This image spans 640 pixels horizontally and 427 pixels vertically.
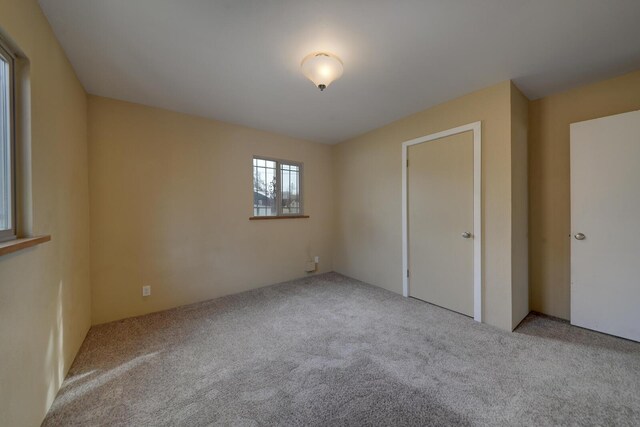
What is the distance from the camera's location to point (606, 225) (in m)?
2.16

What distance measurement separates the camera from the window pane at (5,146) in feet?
3.80

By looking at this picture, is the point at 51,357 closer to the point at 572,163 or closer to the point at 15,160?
the point at 15,160

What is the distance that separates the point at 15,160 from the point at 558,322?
431 cm

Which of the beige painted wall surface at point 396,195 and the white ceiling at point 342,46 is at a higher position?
the white ceiling at point 342,46

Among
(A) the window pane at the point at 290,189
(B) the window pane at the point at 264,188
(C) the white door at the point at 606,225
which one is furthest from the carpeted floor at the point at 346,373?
(A) the window pane at the point at 290,189

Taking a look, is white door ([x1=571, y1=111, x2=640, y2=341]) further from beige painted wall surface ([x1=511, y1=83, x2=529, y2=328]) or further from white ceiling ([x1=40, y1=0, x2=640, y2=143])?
white ceiling ([x1=40, y1=0, x2=640, y2=143])

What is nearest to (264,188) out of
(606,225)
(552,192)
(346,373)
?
(346,373)

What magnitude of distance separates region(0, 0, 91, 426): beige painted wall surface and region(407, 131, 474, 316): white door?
3.25 m

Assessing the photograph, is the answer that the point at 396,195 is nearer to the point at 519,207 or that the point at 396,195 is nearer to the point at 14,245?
the point at 519,207

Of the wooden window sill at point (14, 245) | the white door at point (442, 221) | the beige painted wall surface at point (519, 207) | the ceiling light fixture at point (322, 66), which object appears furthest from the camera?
the white door at point (442, 221)

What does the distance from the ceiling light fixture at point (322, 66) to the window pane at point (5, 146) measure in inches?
64.2

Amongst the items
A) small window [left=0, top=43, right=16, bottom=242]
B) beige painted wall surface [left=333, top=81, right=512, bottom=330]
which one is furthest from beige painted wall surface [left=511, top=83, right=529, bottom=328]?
small window [left=0, top=43, right=16, bottom=242]

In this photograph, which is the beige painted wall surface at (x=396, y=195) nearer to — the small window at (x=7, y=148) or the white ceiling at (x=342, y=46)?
the white ceiling at (x=342, y=46)

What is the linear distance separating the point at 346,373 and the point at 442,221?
6.31 ft
